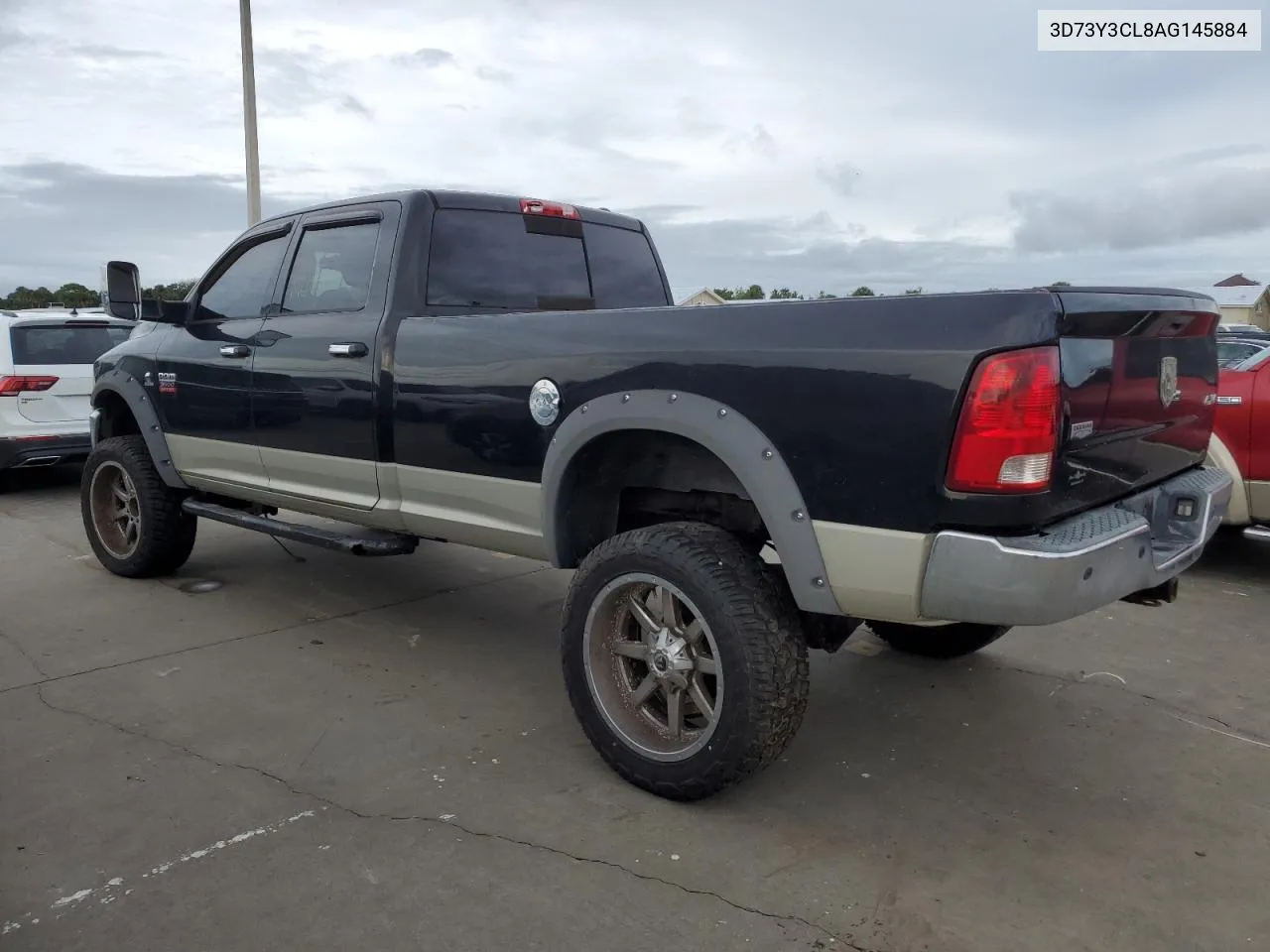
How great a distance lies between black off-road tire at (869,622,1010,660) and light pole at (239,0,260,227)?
1070cm

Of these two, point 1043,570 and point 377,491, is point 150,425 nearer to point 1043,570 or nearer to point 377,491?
point 377,491

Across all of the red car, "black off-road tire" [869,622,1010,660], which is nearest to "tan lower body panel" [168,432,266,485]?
"black off-road tire" [869,622,1010,660]

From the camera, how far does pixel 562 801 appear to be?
3.18 meters

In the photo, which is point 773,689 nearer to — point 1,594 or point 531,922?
point 531,922

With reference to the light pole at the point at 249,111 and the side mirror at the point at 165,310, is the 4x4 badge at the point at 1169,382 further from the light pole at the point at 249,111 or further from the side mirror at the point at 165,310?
the light pole at the point at 249,111

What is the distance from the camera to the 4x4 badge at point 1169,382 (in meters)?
3.09

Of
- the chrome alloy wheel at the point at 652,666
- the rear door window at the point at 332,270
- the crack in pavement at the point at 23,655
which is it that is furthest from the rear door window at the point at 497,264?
the crack in pavement at the point at 23,655

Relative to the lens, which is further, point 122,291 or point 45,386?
point 45,386

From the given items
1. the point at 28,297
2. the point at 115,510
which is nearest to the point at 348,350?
the point at 115,510

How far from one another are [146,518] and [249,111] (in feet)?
28.5

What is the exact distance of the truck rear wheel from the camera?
9.49ft

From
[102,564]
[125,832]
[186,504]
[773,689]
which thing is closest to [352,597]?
[186,504]

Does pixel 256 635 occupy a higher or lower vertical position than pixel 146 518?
lower

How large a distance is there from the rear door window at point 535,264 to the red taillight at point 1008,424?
8.04ft
